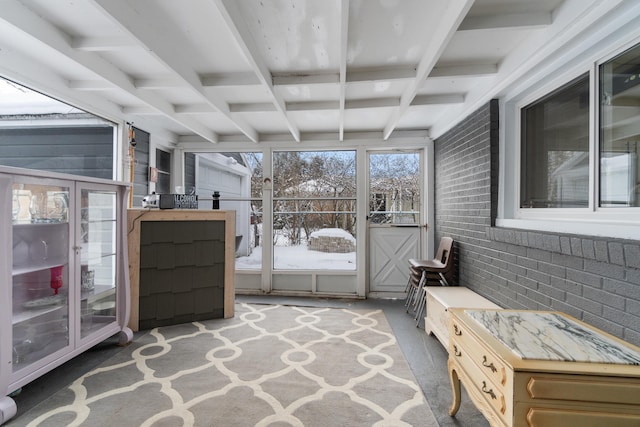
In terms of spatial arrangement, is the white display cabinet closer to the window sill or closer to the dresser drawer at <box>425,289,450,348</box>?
the dresser drawer at <box>425,289,450,348</box>

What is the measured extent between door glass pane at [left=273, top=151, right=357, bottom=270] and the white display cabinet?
84.4 inches

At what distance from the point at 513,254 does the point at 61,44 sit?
3.49 metres

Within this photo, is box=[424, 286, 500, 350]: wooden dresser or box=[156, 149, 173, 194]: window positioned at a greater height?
box=[156, 149, 173, 194]: window

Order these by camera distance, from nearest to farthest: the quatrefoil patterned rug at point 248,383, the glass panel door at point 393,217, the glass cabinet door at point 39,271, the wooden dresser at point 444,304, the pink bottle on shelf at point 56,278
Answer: the quatrefoil patterned rug at point 248,383, the glass cabinet door at point 39,271, the pink bottle on shelf at point 56,278, the wooden dresser at point 444,304, the glass panel door at point 393,217

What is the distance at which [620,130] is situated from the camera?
1555mm

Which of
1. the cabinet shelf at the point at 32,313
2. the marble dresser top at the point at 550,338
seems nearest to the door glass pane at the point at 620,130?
the marble dresser top at the point at 550,338

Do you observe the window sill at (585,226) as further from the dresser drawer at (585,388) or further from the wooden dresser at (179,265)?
the wooden dresser at (179,265)

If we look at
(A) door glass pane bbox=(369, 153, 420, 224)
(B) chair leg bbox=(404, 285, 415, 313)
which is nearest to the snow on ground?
(A) door glass pane bbox=(369, 153, 420, 224)

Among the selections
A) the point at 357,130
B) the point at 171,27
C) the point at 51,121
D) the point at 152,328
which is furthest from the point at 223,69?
the point at 152,328

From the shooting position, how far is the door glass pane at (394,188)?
4352mm

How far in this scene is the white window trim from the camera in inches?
59.4

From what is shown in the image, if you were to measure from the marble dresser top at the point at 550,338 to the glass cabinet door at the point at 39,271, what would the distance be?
2.89 m

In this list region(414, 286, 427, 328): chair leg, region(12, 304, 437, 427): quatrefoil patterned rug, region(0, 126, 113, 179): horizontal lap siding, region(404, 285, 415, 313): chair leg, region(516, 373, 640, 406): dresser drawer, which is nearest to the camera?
region(516, 373, 640, 406): dresser drawer

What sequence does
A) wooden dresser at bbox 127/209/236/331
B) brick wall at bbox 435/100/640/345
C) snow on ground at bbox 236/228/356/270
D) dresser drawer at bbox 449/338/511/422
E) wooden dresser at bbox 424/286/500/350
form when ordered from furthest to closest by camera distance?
snow on ground at bbox 236/228/356/270 < wooden dresser at bbox 127/209/236/331 < wooden dresser at bbox 424/286/500/350 < brick wall at bbox 435/100/640/345 < dresser drawer at bbox 449/338/511/422
